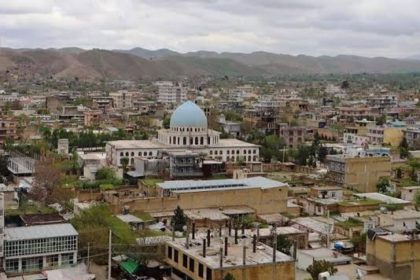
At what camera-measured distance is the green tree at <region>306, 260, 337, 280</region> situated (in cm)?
1989

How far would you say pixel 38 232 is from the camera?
865 inches

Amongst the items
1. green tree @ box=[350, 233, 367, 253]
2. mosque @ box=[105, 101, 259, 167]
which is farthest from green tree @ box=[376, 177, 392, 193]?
green tree @ box=[350, 233, 367, 253]

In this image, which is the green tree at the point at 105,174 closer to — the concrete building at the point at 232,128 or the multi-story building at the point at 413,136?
the concrete building at the point at 232,128

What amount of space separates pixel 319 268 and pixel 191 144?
76.9ft

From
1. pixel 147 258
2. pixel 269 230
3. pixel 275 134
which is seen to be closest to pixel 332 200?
pixel 269 230

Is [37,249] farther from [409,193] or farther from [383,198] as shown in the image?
[409,193]

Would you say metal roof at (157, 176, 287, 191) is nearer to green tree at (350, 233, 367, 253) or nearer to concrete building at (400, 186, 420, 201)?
concrete building at (400, 186, 420, 201)

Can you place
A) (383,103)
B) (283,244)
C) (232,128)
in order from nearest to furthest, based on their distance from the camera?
1. (283,244)
2. (232,128)
3. (383,103)

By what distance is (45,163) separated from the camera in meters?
36.7

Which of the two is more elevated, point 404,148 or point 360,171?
point 404,148

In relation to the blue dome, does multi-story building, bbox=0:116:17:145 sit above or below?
below

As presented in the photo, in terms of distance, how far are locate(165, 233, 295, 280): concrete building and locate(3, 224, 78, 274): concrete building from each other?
290 cm

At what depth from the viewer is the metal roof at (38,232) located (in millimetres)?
21453

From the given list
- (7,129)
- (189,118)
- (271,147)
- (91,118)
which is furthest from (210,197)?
(91,118)
